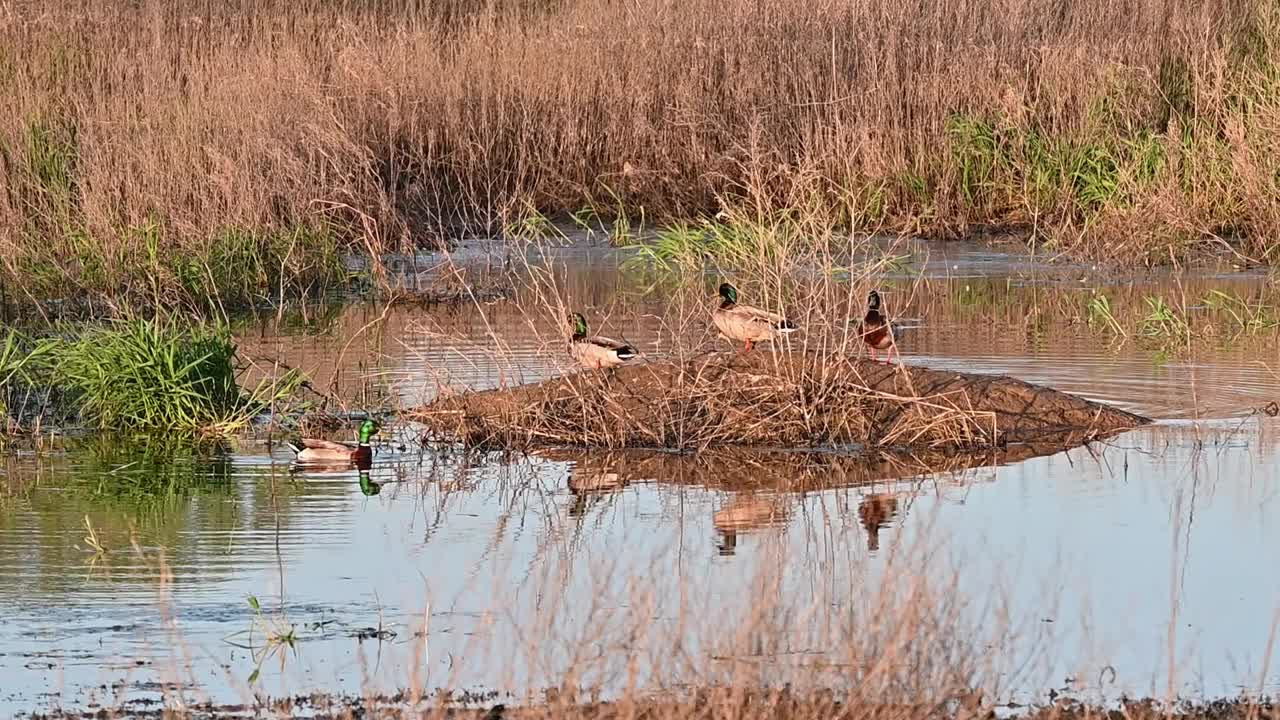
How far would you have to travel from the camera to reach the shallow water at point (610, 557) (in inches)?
265

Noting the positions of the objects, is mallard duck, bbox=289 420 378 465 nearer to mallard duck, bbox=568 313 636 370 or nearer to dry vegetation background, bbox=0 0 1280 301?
mallard duck, bbox=568 313 636 370

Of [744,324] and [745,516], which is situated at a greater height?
[744,324]

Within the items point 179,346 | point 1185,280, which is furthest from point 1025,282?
point 179,346

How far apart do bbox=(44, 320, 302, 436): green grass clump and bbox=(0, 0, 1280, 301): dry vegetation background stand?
4837 mm

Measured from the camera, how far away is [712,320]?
40.2 ft

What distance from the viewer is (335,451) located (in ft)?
35.1

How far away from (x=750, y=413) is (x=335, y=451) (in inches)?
83.5

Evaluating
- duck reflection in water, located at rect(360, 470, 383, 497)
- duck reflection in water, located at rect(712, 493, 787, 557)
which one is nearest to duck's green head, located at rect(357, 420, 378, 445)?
duck reflection in water, located at rect(360, 470, 383, 497)

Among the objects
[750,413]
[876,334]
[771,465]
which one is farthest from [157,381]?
[876,334]

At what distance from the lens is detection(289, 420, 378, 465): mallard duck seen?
35.0 ft

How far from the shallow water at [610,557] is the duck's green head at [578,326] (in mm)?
728

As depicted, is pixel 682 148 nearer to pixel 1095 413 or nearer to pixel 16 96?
pixel 16 96

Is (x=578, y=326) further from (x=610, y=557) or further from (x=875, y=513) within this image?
(x=610, y=557)

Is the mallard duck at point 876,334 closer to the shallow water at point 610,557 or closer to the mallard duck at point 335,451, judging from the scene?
Answer: the shallow water at point 610,557
